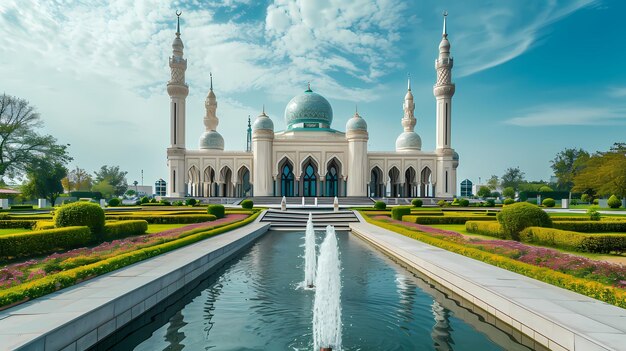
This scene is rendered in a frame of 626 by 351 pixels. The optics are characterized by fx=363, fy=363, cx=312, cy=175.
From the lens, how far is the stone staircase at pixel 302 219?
60.7 ft

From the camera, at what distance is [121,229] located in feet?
38.8

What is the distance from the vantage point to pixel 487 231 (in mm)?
12758

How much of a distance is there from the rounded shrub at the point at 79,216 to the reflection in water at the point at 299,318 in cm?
493

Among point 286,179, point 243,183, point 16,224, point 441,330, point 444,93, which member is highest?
point 444,93

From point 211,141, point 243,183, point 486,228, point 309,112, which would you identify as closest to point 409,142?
point 309,112

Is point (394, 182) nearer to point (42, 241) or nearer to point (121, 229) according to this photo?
point (121, 229)

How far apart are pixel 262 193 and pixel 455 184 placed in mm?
20667

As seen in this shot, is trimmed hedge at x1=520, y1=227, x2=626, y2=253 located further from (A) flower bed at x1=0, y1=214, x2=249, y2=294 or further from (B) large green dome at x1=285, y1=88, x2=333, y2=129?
(B) large green dome at x1=285, y1=88, x2=333, y2=129

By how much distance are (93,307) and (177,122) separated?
35600 millimetres

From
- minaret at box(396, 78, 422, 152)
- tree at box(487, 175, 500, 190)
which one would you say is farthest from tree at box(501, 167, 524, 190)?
minaret at box(396, 78, 422, 152)

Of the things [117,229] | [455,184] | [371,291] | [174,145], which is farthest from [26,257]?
[455,184]

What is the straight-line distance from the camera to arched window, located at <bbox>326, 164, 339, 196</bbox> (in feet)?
134

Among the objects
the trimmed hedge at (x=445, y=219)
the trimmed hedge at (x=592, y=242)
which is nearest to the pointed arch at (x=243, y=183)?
the trimmed hedge at (x=445, y=219)

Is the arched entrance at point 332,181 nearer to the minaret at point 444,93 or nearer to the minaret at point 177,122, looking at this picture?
the minaret at point 444,93
